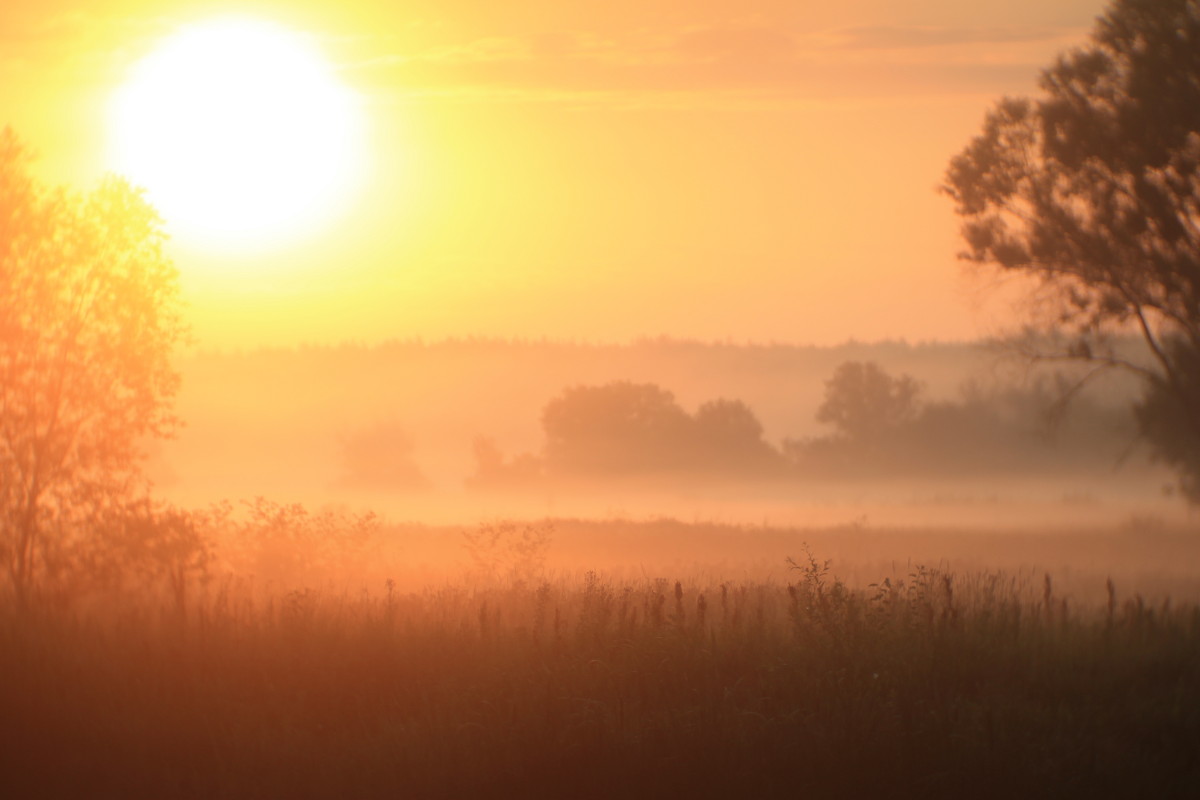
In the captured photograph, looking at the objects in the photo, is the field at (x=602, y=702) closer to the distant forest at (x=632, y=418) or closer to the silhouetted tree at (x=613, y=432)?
the distant forest at (x=632, y=418)

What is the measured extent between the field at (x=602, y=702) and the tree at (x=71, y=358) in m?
2.43

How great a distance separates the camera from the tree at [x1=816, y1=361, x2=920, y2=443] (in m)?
80.1

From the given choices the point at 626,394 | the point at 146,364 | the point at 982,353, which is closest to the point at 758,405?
the point at 626,394

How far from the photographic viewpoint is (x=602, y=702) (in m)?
10.7

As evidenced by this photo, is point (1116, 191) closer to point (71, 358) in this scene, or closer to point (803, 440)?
point (71, 358)

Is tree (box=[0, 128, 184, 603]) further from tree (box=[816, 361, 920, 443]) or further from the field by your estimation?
tree (box=[816, 361, 920, 443])

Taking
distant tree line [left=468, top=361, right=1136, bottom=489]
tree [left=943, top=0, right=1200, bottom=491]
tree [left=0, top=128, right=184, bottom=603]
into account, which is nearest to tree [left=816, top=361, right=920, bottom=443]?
distant tree line [left=468, top=361, right=1136, bottom=489]

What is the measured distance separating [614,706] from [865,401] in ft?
238

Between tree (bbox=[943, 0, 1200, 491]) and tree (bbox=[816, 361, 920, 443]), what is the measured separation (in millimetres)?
51865

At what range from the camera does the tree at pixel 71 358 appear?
18062 millimetres

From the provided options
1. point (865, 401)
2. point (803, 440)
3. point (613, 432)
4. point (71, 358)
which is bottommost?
point (71, 358)

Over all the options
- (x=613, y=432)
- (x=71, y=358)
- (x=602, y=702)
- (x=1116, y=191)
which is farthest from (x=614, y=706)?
(x=613, y=432)

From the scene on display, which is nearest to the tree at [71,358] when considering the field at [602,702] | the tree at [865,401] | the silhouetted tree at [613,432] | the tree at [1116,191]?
the field at [602,702]

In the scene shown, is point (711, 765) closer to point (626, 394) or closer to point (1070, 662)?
point (1070, 662)
